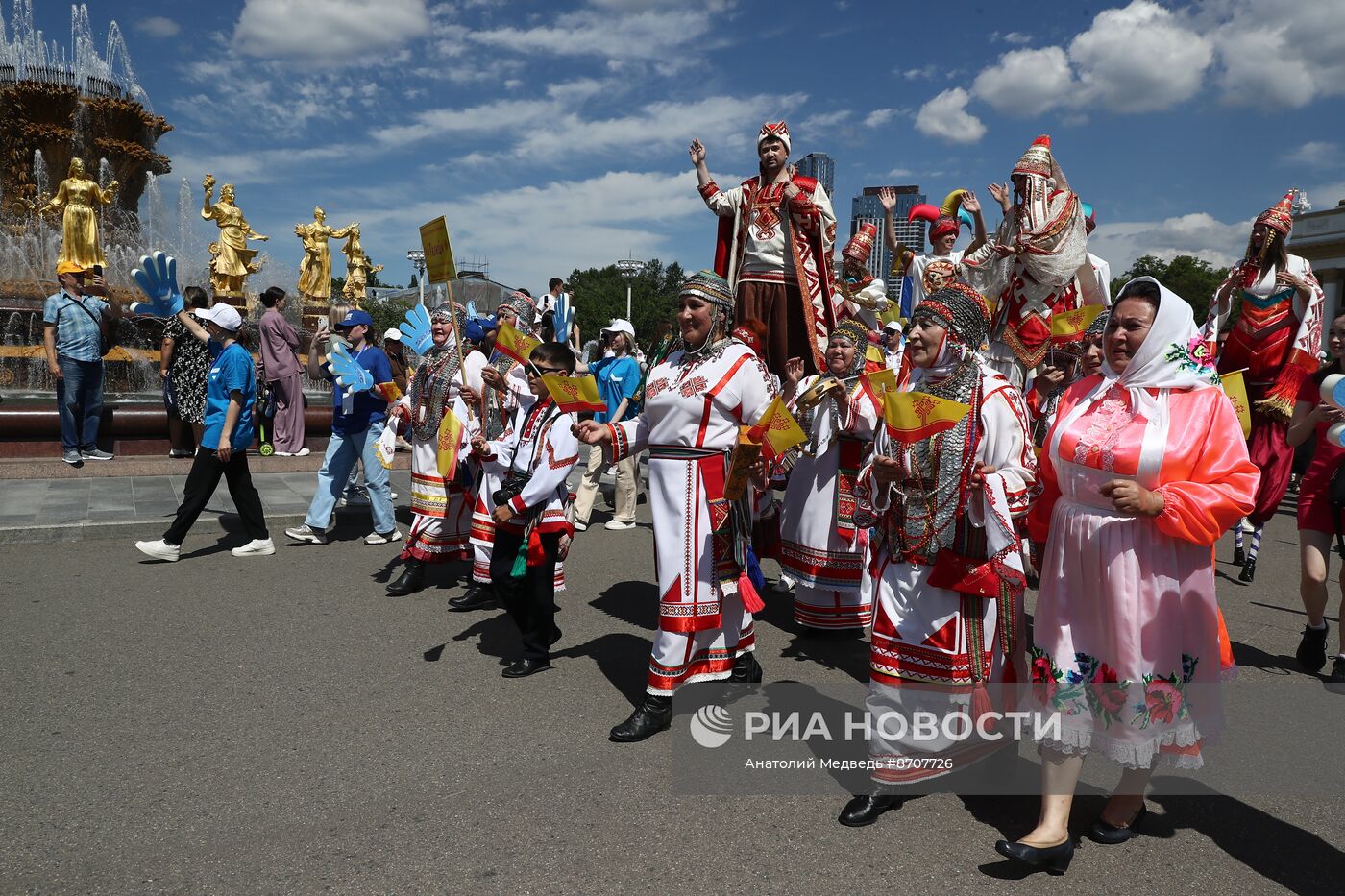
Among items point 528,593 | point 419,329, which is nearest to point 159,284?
point 419,329

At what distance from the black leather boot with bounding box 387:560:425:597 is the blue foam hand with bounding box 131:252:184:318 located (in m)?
5.44

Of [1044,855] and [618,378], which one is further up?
[618,378]

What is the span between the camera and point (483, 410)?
5.94m

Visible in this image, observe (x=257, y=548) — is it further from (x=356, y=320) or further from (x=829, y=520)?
(x=829, y=520)

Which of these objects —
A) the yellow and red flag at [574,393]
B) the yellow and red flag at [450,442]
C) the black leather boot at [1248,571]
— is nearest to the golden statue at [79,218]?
the yellow and red flag at [450,442]

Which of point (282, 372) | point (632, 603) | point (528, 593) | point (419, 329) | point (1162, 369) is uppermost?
point (419, 329)

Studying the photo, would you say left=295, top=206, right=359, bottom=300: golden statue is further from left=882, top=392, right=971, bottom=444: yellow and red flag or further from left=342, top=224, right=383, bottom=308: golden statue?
left=882, top=392, right=971, bottom=444: yellow and red flag

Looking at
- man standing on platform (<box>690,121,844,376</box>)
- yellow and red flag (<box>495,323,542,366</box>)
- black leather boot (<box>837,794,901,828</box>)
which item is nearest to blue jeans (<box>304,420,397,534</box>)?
yellow and red flag (<box>495,323,542,366</box>)

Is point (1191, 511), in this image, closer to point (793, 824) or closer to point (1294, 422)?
point (793, 824)

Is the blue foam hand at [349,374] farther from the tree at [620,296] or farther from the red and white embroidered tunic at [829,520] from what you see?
the tree at [620,296]

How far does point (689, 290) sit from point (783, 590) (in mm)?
3188

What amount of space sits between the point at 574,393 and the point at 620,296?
7581cm

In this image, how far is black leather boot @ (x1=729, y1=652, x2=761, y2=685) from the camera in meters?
4.57

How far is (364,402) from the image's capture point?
758cm
